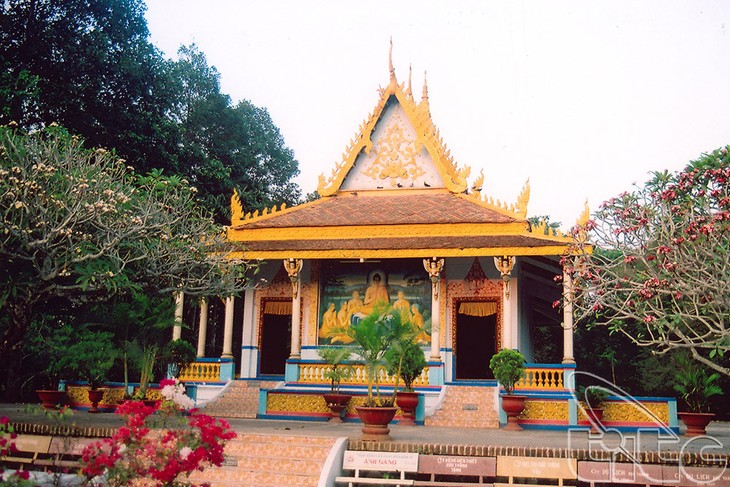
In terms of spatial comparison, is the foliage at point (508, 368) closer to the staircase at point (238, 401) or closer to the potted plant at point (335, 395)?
the potted plant at point (335, 395)

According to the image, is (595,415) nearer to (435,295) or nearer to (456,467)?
(435,295)

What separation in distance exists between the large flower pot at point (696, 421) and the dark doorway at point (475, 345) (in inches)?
294

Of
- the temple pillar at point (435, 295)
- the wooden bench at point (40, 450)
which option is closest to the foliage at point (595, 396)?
the temple pillar at point (435, 295)

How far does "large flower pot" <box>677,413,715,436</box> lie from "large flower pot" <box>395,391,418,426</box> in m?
4.77

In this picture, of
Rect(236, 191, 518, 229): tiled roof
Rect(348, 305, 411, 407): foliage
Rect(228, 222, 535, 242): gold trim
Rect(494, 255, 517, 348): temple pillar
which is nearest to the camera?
Rect(348, 305, 411, 407): foliage

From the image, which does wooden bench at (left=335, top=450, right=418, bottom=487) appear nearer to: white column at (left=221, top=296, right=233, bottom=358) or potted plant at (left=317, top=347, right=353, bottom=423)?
potted plant at (left=317, top=347, right=353, bottom=423)

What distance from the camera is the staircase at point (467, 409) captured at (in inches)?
583

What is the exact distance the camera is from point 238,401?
17.0 metres

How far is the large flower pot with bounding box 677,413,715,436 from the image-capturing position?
1340 cm

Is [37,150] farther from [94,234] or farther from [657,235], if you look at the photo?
[657,235]

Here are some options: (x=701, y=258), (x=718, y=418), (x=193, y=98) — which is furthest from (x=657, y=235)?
(x=193, y=98)

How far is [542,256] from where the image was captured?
17.6m

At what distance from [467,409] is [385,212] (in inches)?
220

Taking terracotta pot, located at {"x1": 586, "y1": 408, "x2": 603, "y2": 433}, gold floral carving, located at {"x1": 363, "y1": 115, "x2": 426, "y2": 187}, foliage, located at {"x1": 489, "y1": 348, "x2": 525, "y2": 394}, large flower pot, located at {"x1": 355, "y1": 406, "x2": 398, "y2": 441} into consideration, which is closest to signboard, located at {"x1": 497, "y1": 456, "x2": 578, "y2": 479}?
large flower pot, located at {"x1": 355, "y1": 406, "x2": 398, "y2": 441}
